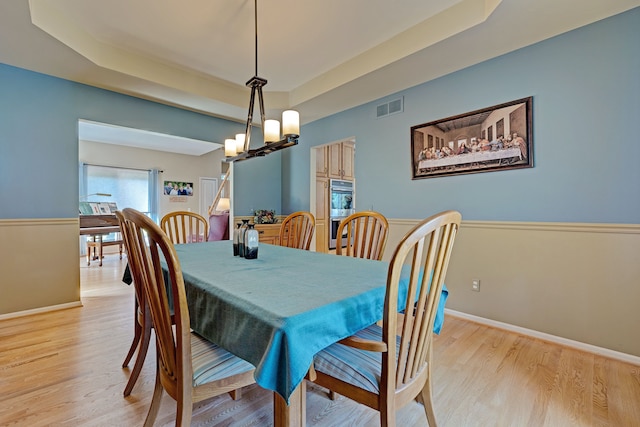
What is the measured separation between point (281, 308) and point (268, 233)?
141 inches

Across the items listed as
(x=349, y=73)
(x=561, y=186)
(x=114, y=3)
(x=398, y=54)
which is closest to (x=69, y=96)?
(x=114, y=3)

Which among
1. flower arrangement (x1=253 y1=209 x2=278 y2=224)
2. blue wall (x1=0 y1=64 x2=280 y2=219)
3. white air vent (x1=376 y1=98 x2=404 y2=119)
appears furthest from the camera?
flower arrangement (x1=253 y1=209 x2=278 y2=224)

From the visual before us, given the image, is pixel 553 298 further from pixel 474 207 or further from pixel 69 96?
pixel 69 96

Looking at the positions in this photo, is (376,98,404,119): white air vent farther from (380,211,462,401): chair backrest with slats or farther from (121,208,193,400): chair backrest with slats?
(121,208,193,400): chair backrest with slats

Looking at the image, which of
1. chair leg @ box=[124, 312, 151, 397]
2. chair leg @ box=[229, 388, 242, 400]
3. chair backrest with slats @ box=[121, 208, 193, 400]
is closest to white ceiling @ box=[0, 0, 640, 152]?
chair backrest with slats @ box=[121, 208, 193, 400]

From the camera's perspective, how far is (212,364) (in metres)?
1.10

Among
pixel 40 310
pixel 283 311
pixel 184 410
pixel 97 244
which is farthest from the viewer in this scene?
pixel 97 244

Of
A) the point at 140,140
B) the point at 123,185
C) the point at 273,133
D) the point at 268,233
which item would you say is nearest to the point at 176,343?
the point at 273,133

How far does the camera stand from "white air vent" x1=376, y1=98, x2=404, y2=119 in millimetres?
3312

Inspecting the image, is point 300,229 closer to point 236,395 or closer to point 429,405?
point 236,395

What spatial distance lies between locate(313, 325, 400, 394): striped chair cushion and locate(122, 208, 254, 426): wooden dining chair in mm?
293

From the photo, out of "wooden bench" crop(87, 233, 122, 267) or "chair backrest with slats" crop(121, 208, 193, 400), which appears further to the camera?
"wooden bench" crop(87, 233, 122, 267)

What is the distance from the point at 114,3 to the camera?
7.20ft

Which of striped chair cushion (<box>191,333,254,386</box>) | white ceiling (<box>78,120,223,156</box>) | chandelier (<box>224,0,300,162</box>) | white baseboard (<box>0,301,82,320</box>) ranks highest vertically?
white ceiling (<box>78,120,223,156</box>)
